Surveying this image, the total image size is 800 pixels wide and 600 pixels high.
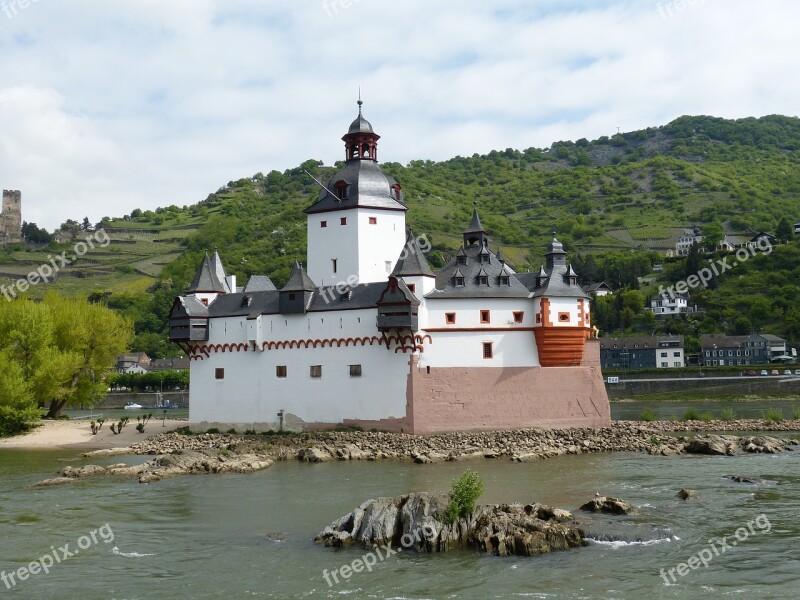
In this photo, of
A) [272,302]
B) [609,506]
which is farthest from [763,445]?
[272,302]

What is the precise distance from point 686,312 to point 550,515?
9944 centimetres

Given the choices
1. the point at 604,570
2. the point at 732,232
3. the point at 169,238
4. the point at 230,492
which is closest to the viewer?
the point at 604,570

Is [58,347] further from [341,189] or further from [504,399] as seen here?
[504,399]

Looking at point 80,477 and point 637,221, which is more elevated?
point 637,221

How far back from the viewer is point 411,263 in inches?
1769

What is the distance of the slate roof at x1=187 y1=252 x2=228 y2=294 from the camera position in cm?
4988

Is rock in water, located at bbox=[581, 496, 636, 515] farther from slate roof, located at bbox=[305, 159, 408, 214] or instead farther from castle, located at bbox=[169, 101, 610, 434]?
slate roof, located at bbox=[305, 159, 408, 214]

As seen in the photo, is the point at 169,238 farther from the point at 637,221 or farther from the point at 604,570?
the point at 604,570

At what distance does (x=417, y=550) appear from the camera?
2170 cm

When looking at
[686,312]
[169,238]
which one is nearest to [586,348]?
[686,312]

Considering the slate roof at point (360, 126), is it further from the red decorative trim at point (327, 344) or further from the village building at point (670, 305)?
the village building at point (670, 305)

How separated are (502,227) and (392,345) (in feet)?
371

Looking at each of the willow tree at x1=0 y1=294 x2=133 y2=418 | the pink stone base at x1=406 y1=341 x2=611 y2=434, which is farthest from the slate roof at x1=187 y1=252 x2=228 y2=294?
the pink stone base at x1=406 y1=341 x2=611 y2=434

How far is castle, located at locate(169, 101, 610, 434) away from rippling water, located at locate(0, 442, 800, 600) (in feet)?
27.7
